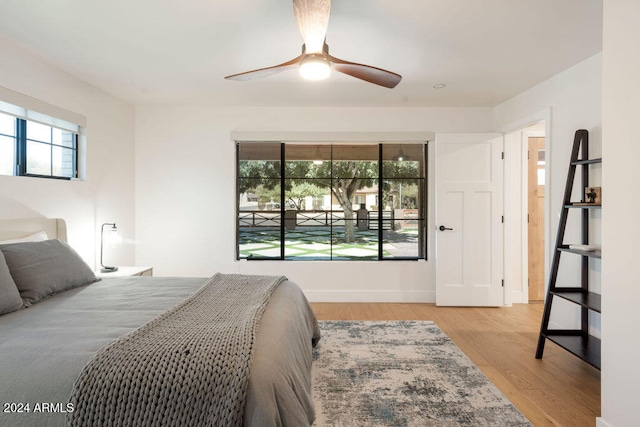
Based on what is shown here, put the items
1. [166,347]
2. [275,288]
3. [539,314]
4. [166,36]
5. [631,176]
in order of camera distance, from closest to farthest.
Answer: [166,347] < [631,176] < [275,288] < [166,36] < [539,314]

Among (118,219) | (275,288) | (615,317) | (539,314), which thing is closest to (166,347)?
(275,288)

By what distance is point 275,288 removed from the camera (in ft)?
7.70

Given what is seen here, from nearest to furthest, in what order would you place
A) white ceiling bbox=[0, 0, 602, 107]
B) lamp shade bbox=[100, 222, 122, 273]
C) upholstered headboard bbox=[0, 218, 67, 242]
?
white ceiling bbox=[0, 0, 602, 107] → upholstered headboard bbox=[0, 218, 67, 242] → lamp shade bbox=[100, 222, 122, 273]

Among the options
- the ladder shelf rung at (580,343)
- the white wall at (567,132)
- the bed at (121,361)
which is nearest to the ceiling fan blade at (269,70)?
the bed at (121,361)

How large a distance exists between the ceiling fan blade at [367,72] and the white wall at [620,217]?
1.08m

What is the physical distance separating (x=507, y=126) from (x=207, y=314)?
387 centimetres

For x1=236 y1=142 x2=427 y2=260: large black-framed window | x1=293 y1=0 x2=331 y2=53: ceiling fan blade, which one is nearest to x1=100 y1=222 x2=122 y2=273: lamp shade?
x1=236 y1=142 x2=427 y2=260: large black-framed window

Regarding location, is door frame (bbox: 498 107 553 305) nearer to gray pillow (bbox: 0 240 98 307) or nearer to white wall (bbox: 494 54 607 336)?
white wall (bbox: 494 54 607 336)

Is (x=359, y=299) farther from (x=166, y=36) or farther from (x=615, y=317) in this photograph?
(x=166, y=36)

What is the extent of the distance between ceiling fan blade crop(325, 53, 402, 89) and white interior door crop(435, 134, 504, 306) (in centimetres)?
211

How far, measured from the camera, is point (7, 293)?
6.02ft

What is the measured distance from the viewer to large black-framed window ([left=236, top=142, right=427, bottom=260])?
445 cm

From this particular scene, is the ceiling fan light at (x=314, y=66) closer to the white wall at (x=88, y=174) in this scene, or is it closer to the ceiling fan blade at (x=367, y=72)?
the ceiling fan blade at (x=367, y=72)

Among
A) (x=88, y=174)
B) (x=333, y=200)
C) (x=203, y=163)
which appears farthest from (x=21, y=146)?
(x=333, y=200)
